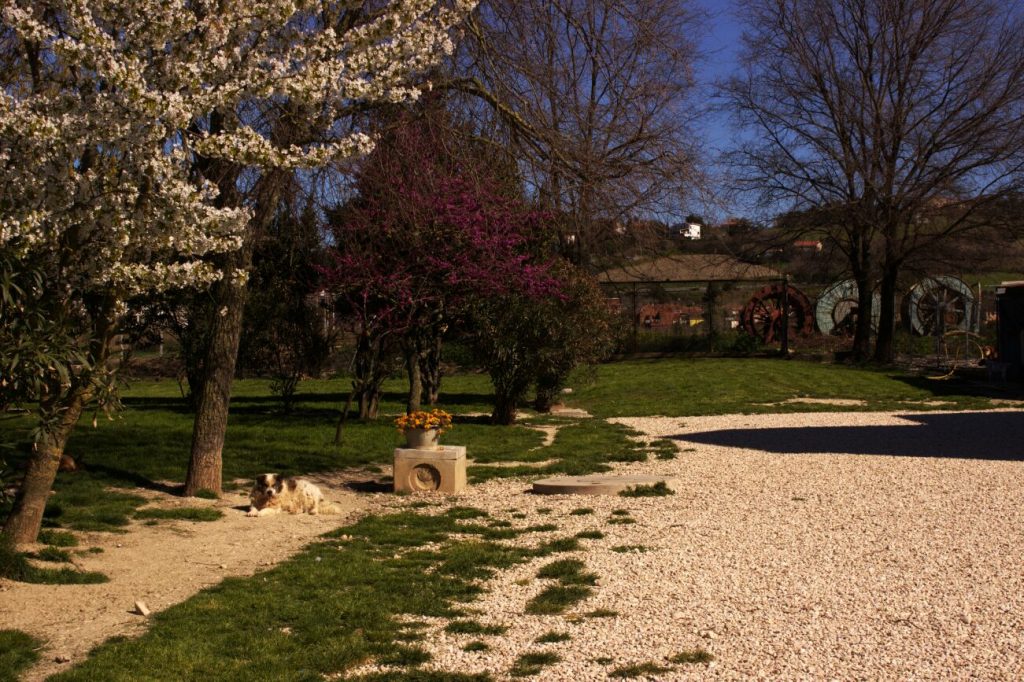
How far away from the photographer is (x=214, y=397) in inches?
345

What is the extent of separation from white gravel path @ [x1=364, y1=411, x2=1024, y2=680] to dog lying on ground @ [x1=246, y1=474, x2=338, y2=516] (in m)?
1.31

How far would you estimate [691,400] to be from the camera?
17.8 meters

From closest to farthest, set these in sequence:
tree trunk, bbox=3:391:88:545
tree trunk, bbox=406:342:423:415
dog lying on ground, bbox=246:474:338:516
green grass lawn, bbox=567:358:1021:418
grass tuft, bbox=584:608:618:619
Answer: grass tuft, bbox=584:608:618:619, tree trunk, bbox=3:391:88:545, dog lying on ground, bbox=246:474:338:516, tree trunk, bbox=406:342:423:415, green grass lawn, bbox=567:358:1021:418

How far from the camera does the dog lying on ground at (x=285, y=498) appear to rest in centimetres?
820

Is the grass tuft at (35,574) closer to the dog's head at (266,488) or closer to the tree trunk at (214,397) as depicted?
the dog's head at (266,488)

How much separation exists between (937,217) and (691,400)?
11.1 meters

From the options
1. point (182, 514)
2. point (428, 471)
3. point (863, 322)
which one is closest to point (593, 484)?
point (428, 471)

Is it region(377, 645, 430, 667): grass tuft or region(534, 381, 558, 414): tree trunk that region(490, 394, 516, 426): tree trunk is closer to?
region(534, 381, 558, 414): tree trunk

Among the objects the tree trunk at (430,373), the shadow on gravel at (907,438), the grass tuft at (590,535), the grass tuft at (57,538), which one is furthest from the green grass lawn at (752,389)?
the grass tuft at (57,538)

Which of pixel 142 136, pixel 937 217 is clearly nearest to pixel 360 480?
pixel 142 136

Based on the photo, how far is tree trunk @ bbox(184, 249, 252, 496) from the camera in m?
8.75

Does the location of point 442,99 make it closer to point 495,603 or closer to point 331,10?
point 331,10

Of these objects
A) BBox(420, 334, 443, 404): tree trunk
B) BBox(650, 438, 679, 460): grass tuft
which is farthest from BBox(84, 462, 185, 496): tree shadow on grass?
BBox(420, 334, 443, 404): tree trunk

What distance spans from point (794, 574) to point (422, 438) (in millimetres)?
4482
